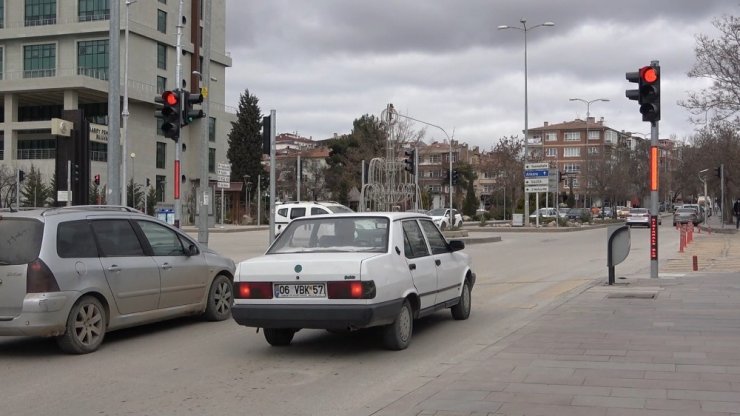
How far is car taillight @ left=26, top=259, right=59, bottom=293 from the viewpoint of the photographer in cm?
774

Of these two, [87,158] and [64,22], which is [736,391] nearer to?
[87,158]

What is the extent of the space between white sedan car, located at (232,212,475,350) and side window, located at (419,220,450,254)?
0.08 m

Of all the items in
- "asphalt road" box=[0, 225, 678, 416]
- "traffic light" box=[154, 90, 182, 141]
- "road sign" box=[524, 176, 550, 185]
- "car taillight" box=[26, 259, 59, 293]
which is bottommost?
"asphalt road" box=[0, 225, 678, 416]

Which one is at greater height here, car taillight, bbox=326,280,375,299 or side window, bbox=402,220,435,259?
side window, bbox=402,220,435,259

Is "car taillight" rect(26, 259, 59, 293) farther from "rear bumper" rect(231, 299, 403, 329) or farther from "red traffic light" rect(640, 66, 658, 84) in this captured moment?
"red traffic light" rect(640, 66, 658, 84)

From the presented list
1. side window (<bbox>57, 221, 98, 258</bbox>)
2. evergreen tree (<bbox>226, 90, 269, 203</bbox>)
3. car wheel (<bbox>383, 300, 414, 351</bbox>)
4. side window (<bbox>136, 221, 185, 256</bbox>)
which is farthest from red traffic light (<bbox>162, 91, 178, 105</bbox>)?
evergreen tree (<bbox>226, 90, 269, 203</bbox>)

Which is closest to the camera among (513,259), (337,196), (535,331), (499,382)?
(499,382)

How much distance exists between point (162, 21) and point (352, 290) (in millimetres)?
66305

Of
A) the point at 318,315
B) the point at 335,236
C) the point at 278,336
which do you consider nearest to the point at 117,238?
the point at 278,336

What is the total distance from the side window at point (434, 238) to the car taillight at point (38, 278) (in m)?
4.38

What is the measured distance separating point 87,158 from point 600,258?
15.5m

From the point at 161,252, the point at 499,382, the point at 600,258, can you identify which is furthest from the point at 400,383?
the point at 600,258

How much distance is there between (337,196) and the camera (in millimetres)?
85188

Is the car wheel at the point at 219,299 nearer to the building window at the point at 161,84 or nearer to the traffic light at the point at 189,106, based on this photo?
the traffic light at the point at 189,106
